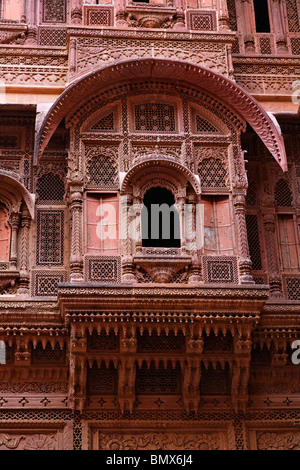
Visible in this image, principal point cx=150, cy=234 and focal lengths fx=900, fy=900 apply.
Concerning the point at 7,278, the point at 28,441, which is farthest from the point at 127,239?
the point at 28,441

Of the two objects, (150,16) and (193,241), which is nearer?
(193,241)

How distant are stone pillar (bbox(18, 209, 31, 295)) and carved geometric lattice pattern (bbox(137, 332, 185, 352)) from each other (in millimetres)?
1445

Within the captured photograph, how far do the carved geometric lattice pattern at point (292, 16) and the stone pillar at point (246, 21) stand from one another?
1.68ft

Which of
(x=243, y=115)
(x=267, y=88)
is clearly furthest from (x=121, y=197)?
(x=267, y=88)

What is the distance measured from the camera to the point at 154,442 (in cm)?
977

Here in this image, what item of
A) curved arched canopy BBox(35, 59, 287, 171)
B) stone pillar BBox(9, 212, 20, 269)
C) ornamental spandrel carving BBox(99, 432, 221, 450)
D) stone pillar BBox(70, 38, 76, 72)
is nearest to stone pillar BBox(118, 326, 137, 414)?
ornamental spandrel carving BBox(99, 432, 221, 450)

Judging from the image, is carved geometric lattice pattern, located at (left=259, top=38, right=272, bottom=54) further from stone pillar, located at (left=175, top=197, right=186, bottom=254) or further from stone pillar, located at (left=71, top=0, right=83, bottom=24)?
stone pillar, located at (left=175, top=197, right=186, bottom=254)

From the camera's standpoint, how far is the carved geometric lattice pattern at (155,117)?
35.6 feet

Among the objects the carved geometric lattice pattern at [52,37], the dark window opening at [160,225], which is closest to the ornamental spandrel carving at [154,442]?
the dark window opening at [160,225]

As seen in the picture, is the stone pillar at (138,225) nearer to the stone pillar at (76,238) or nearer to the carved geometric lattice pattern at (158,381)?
the stone pillar at (76,238)

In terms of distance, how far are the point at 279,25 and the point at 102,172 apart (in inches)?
140

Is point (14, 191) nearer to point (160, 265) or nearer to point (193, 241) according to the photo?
point (160, 265)

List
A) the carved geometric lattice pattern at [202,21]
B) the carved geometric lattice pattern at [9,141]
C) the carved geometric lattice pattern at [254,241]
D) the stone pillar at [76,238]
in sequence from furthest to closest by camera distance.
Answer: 1. the carved geometric lattice pattern at [202,21]
2. the carved geometric lattice pattern at [9,141]
3. the carved geometric lattice pattern at [254,241]
4. the stone pillar at [76,238]

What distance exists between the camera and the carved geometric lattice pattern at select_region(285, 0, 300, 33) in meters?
12.2
